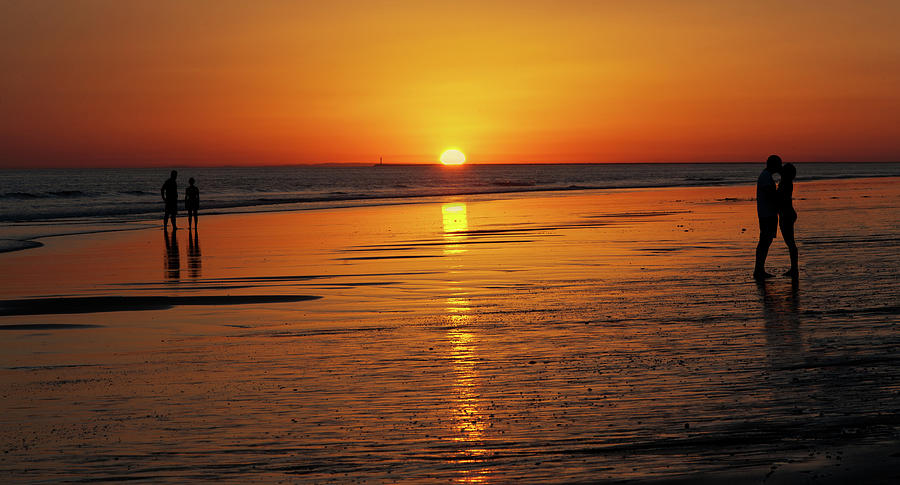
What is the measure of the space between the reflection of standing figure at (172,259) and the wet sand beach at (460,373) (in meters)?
0.19

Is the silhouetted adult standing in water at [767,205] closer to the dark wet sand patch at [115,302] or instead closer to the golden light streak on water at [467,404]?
the golden light streak on water at [467,404]

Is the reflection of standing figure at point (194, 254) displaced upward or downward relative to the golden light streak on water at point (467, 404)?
upward

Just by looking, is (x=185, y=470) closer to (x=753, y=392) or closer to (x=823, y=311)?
(x=753, y=392)

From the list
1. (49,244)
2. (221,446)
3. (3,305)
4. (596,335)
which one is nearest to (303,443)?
(221,446)

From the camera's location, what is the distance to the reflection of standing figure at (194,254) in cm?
1706

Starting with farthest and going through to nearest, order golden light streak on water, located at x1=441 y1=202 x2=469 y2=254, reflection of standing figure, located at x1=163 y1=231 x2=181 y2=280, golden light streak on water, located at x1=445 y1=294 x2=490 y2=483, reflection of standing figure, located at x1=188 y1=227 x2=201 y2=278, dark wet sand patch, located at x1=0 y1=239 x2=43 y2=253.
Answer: dark wet sand patch, located at x1=0 y1=239 x2=43 y2=253 < golden light streak on water, located at x1=441 y1=202 x2=469 y2=254 < reflection of standing figure, located at x1=188 y1=227 x2=201 y2=278 < reflection of standing figure, located at x1=163 y1=231 x2=181 y2=280 < golden light streak on water, located at x1=445 y1=294 x2=490 y2=483

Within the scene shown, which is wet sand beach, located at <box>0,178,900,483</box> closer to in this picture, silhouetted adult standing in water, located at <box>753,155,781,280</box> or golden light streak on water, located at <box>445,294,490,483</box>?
golden light streak on water, located at <box>445,294,490,483</box>

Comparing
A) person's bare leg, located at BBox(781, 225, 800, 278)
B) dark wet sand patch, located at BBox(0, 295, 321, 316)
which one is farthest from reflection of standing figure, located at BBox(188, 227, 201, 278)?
person's bare leg, located at BBox(781, 225, 800, 278)

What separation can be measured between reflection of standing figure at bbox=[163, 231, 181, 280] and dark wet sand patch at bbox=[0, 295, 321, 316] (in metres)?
2.80

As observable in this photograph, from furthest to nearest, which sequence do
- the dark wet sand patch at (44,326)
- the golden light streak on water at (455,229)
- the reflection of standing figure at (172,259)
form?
the golden light streak on water at (455,229) → the reflection of standing figure at (172,259) → the dark wet sand patch at (44,326)

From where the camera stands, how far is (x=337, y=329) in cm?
1020

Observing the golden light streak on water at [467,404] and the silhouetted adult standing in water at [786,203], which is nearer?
the golden light streak on water at [467,404]

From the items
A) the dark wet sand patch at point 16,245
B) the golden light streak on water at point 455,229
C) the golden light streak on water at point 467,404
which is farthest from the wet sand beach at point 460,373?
the dark wet sand patch at point 16,245

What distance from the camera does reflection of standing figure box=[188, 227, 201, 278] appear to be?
17.1m
